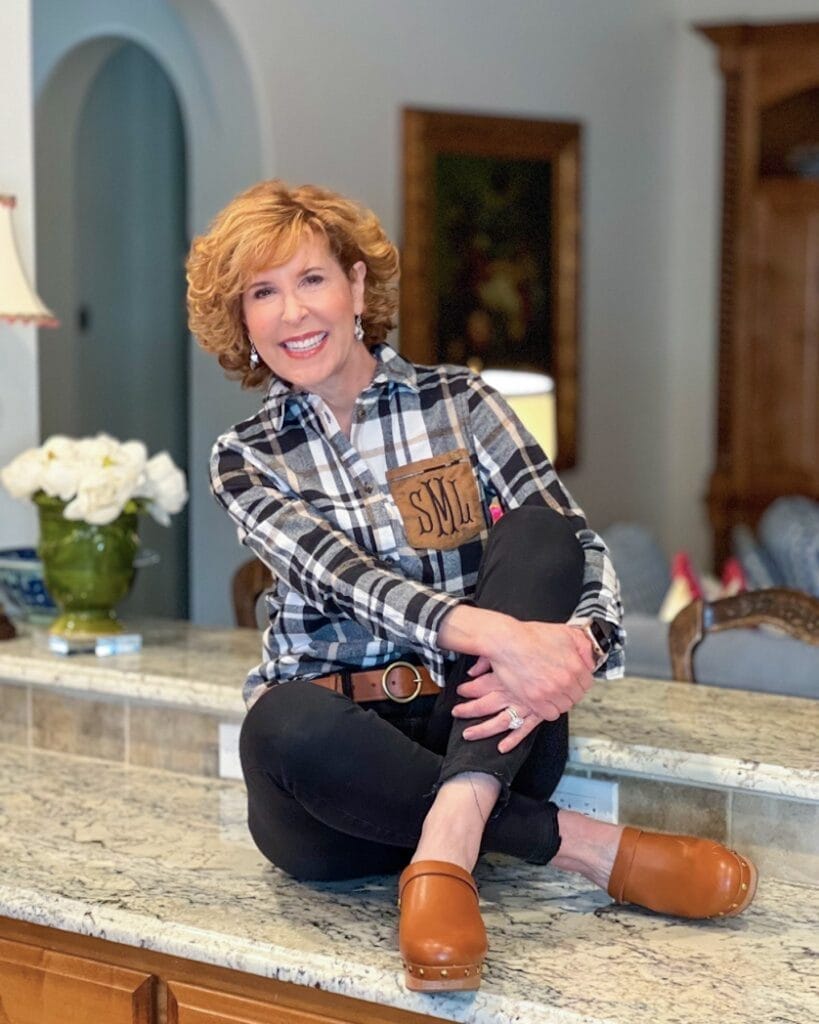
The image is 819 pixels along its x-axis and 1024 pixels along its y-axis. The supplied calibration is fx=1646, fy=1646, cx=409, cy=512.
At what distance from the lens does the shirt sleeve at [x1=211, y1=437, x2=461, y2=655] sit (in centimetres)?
232

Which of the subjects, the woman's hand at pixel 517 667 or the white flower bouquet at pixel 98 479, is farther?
A: the white flower bouquet at pixel 98 479

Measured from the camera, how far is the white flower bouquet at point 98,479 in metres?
3.37

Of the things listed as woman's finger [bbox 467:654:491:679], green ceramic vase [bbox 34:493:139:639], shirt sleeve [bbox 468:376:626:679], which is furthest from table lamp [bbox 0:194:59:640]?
woman's finger [bbox 467:654:491:679]

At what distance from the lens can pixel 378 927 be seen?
234 cm

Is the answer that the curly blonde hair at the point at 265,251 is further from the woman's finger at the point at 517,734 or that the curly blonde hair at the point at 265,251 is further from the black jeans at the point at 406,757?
the woman's finger at the point at 517,734

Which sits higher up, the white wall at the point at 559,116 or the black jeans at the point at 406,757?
the white wall at the point at 559,116

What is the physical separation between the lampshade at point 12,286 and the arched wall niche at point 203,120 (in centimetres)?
178

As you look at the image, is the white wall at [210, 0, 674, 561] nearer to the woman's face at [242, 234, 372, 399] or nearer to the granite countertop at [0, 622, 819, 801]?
the granite countertop at [0, 622, 819, 801]

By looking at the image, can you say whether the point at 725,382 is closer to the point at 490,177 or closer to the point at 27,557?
the point at 490,177

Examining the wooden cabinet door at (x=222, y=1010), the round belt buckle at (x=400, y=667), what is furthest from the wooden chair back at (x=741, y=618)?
the wooden cabinet door at (x=222, y=1010)

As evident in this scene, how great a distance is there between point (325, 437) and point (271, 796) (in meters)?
0.56

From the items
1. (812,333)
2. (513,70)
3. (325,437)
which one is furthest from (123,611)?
(325,437)

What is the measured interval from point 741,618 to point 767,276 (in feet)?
14.8

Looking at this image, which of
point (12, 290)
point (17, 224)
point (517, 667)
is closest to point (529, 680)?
point (517, 667)
